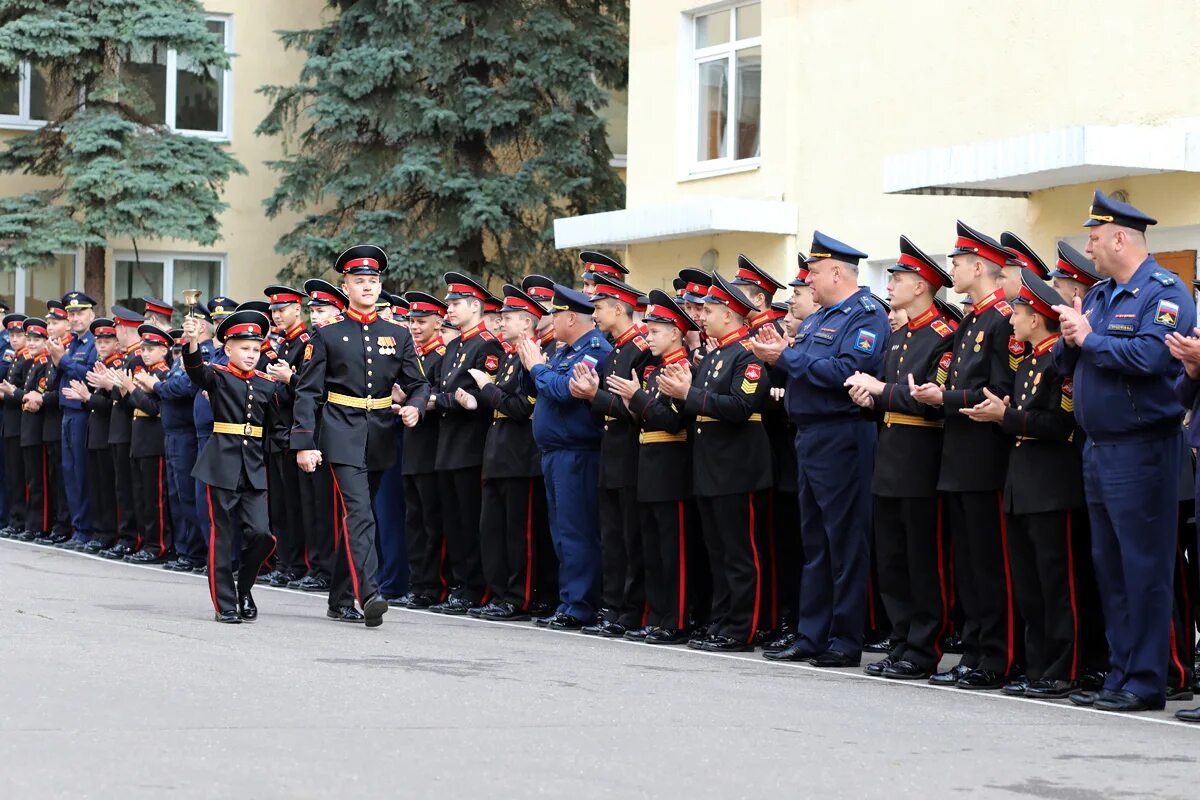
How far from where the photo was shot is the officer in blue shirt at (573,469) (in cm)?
1314

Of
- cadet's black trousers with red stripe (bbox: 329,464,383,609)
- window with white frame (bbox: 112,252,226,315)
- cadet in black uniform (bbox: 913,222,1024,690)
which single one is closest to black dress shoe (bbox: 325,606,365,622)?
cadet's black trousers with red stripe (bbox: 329,464,383,609)

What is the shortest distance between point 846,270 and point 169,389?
754 cm

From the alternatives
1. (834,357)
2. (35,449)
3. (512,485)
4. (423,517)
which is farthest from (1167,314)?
(35,449)

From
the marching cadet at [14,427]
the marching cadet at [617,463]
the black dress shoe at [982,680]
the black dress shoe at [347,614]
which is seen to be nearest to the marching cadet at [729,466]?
the marching cadet at [617,463]

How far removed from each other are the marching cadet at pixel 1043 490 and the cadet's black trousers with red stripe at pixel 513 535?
14.6ft

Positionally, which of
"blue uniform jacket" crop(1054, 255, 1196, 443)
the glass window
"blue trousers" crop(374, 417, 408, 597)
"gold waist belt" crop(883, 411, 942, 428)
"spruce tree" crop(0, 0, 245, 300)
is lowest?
"blue trousers" crop(374, 417, 408, 597)

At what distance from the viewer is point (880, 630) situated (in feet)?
40.7

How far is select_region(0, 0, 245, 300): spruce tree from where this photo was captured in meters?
26.8

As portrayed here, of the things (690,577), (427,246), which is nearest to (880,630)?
(690,577)

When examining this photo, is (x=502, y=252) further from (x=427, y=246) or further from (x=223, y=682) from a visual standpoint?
(x=223, y=682)

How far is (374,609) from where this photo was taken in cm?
1215

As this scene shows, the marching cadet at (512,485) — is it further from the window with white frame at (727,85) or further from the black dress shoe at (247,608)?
the window with white frame at (727,85)

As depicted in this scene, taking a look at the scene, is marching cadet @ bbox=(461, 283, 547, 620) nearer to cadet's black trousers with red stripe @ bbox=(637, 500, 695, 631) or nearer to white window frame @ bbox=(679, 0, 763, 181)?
cadet's black trousers with red stripe @ bbox=(637, 500, 695, 631)

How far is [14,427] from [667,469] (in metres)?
11.2
